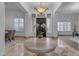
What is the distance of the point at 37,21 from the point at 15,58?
10.8 meters

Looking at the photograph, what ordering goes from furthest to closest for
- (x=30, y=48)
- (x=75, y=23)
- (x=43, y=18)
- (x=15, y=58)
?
(x=75, y=23)
(x=43, y=18)
(x=30, y=48)
(x=15, y=58)

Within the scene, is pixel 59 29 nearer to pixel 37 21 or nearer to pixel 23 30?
pixel 37 21

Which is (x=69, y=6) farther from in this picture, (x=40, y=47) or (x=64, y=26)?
(x=40, y=47)

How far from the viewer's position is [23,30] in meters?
12.0

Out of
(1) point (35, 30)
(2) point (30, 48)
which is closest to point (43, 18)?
(1) point (35, 30)

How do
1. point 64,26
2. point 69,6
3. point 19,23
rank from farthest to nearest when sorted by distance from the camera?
point 64,26 → point 19,23 → point 69,6

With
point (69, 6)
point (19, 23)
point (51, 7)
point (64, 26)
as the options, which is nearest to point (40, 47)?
point (69, 6)

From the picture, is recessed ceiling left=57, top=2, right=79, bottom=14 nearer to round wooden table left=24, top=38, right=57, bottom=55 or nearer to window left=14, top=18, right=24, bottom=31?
round wooden table left=24, top=38, right=57, bottom=55

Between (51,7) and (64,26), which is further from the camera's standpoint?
(64,26)

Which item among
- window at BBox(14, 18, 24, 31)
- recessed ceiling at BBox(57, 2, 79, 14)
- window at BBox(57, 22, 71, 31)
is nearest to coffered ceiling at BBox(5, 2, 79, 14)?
recessed ceiling at BBox(57, 2, 79, 14)

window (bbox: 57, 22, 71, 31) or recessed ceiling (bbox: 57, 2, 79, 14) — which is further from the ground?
recessed ceiling (bbox: 57, 2, 79, 14)

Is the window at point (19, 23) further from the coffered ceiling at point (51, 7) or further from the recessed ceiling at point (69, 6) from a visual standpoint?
the recessed ceiling at point (69, 6)

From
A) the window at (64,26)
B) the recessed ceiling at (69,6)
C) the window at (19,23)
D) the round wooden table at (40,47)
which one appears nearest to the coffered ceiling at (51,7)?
the recessed ceiling at (69,6)

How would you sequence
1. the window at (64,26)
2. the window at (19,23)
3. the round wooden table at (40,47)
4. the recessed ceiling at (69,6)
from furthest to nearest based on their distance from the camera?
the window at (64,26) < the window at (19,23) < the recessed ceiling at (69,6) < the round wooden table at (40,47)
